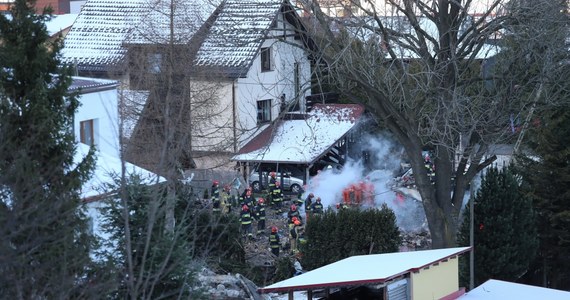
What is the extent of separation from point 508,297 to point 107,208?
737 cm

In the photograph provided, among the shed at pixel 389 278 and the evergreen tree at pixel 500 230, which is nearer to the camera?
the shed at pixel 389 278

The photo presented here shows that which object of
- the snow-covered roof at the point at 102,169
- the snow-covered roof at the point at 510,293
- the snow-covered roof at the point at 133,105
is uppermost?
the snow-covered roof at the point at 133,105

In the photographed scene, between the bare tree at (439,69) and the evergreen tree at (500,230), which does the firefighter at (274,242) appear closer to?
the evergreen tree at (500,230)

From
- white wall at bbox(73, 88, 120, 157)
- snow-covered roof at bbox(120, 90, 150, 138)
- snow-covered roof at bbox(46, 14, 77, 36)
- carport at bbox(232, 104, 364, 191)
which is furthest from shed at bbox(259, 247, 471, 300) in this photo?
snow-covered roof at bbox(46, 14, 77, 36)

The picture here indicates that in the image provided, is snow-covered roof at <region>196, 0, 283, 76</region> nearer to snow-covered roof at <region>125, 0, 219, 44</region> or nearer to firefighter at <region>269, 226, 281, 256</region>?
snow-covered roof at <region>125, 0, 219, 44</region>

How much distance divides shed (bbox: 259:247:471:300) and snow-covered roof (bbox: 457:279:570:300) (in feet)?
1.13

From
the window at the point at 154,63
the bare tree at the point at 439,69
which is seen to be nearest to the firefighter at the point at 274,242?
the bare tree at the point at 439,69

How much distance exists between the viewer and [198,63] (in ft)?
82.4

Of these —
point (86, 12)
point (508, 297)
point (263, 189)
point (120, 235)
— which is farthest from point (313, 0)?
point (86, 12)

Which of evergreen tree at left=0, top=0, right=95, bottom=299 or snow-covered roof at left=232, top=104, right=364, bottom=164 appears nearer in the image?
evergreen tree at left=0, top=0, right=95, bottom=299

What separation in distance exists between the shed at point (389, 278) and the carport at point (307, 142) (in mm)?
17295

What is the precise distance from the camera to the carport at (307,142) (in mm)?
32250

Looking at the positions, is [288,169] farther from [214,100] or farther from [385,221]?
[385,221]

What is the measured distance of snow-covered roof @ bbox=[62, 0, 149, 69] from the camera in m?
32.3
